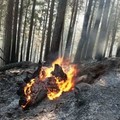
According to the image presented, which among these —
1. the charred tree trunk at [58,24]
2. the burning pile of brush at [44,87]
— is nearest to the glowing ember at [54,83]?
the burning pile of brush at [44,87]

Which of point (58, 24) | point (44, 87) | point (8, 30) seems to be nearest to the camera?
point (44, 87)

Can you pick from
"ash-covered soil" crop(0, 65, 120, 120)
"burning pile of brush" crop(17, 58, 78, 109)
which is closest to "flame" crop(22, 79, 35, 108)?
"burning pile of brush" crop(17, 58, 78, 109)

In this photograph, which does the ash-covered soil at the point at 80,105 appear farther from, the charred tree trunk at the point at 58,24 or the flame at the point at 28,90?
the charred tree trunk at the point at 58,24

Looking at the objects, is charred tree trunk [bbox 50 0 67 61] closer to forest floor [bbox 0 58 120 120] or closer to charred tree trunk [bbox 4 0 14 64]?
charred tree trunk [bbox 4 0 14 64]

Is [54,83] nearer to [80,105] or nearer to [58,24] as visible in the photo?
[80,105]

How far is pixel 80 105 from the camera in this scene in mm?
9734

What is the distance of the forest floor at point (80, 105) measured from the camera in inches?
363

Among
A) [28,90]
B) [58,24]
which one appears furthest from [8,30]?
[28,90]

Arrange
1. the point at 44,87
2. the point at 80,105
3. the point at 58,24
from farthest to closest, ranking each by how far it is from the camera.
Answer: the point at 58,24 → the point at 44,87 → the point at 80,105

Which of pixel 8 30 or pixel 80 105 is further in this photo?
pixel 8 30

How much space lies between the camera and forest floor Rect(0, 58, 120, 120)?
9.21 meters

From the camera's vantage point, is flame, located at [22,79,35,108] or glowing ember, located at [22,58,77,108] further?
glowing ember, located at [22,58,77,108]

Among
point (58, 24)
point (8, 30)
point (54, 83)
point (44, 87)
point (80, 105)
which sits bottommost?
point (80, 105)

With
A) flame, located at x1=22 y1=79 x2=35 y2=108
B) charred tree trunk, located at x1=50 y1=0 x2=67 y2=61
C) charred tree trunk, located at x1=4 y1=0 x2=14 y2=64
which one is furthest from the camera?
charred tree trunk, located at x1=4 y1=0 x2=14 y2=64
